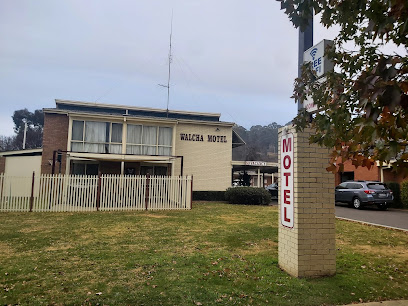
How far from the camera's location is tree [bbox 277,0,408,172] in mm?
1704

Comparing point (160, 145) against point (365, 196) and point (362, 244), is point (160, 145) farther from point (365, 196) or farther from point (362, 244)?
point (362, 244)

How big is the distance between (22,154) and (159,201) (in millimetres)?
12699

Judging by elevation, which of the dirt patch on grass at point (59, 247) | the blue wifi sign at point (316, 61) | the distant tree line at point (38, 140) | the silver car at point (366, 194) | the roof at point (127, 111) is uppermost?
the distant tree line at point (38, 140)

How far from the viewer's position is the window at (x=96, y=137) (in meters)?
19.0

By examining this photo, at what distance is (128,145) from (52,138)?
490 cm

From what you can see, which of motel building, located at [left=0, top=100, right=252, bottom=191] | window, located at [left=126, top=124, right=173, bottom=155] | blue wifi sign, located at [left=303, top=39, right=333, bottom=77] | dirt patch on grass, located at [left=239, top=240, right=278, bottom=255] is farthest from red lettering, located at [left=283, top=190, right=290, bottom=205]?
window, located at [left=126, top=124, right=173, bottom=155]

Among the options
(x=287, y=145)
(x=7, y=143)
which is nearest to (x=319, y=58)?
(x=287, y=145)

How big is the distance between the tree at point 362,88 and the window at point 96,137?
56.2ft

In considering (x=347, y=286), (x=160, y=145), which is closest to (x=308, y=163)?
(x=347, y=286)

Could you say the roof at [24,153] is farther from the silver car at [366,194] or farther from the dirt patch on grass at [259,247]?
the silver car at [366,194]

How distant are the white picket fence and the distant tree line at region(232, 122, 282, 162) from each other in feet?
132

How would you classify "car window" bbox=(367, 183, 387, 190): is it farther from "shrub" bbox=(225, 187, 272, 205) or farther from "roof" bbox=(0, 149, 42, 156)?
"roof" bbox=(0, 149, 42, 156)

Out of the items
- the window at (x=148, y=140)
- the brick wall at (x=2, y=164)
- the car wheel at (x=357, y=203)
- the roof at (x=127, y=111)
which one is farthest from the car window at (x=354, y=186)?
the brick wall at (x=2, y=164)

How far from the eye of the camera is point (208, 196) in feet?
68.3
